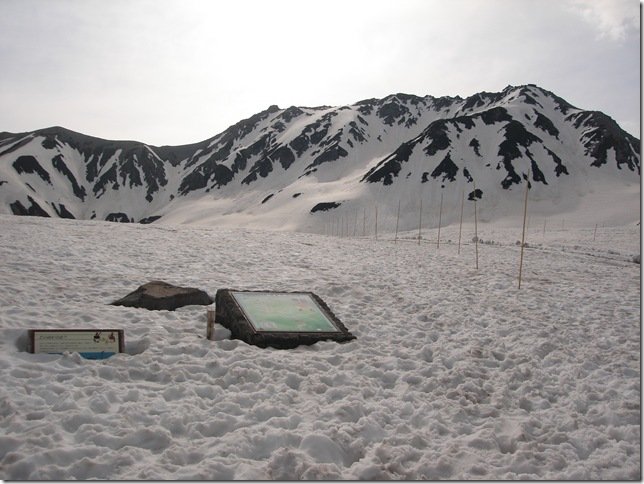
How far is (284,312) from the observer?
33.8ft

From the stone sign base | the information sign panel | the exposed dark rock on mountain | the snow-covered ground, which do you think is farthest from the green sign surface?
the exposed dark rock on mountain

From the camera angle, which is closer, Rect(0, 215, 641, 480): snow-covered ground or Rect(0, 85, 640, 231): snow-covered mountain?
Rect(0, 215, 641, 480): snow-covered ground

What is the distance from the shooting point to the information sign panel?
735 cm

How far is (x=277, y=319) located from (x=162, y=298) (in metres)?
3.04

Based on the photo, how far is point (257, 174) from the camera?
481 ft

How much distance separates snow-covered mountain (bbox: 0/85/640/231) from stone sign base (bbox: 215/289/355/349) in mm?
70131

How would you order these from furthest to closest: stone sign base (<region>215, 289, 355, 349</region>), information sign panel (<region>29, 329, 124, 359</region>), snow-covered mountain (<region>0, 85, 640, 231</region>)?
snow-covered mountain (<region>0, 85, 640, 231</region>)
stone sign base (<region>215, 289, 355, 349</region>)
information sign panel (<region>29, 329, 124, 359</region>)

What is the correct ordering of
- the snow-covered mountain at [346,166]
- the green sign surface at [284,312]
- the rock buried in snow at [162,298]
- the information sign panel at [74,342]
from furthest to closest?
the snow-covered mountain at [346,166]
the rock buried in snow at [162,298]
the green sign surface at [284,312]
the information sign panel at [74,342]

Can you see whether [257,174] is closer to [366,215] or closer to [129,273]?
[366,215]

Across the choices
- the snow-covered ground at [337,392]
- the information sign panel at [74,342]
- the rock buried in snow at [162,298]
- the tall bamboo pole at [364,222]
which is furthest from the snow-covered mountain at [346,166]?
the information sign panel at [74,342]

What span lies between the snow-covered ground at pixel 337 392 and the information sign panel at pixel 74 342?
0.20 meters

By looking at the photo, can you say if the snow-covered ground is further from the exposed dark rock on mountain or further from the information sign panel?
the exposed dark rock on mountain

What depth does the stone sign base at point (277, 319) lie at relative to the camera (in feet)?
29.7

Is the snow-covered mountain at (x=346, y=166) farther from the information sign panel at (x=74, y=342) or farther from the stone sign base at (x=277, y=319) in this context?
the information sign panel at (x=74, y=342)
